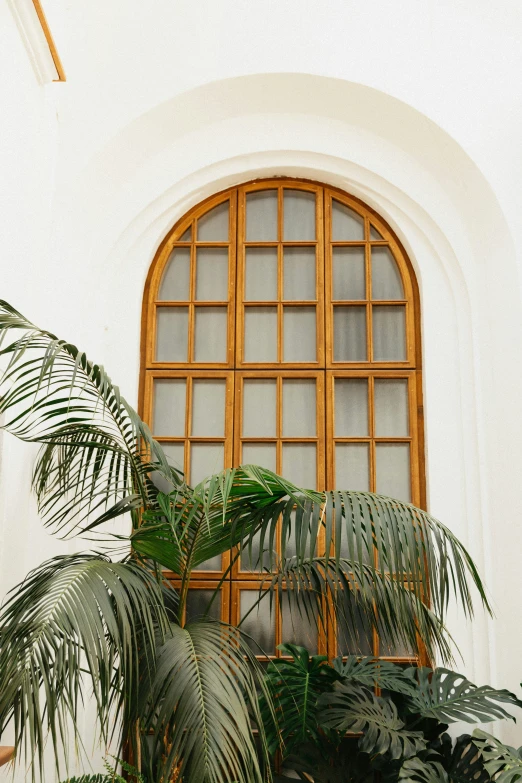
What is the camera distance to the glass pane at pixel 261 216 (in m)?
5.23

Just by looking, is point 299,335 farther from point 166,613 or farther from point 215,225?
point 166,613

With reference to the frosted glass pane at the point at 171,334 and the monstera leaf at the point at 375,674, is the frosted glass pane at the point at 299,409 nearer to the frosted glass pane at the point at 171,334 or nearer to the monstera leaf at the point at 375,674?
the frosted glass pane at the point at 171,334

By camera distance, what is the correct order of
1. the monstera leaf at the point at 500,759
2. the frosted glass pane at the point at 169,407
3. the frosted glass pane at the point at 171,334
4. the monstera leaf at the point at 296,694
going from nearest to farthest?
the monstera leaf at the point at 500,759 < the monstera leaf at the point at 296,694 < the frosted glass pane at the point at 169,407 < the frosted glass pane at the point at 171,334

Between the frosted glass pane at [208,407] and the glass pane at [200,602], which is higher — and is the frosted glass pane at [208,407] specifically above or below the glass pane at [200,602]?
above

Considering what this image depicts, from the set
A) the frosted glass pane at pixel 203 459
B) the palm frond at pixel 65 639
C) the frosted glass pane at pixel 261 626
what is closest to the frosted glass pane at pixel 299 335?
the frosted glass pane at pixel 203 459

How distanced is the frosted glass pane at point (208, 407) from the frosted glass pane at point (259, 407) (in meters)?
0.14

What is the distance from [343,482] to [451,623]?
0.98 metres

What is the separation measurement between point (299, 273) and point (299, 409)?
2.87 feet

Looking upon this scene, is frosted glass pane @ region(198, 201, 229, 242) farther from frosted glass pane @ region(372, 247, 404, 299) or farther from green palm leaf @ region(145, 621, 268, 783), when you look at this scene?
green palm leaf @ region(145, 621, 268, 783)

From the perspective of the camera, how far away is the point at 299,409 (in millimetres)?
4969

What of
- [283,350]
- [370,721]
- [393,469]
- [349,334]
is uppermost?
[349,334]

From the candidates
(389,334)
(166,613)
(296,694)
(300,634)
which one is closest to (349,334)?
(389,334)

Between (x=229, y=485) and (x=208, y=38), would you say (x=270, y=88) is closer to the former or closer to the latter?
(x=208, y=38)

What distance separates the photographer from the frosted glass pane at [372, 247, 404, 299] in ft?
16.9
